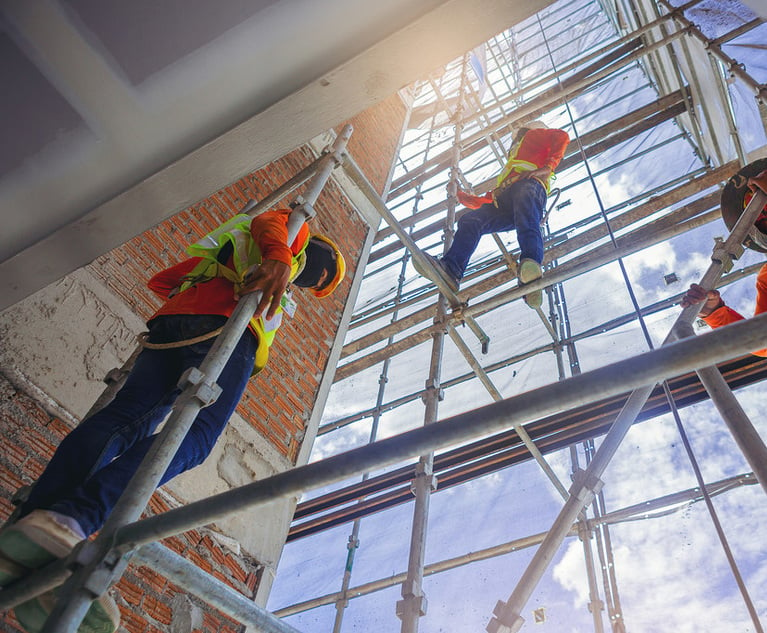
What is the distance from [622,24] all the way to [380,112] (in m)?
4.12

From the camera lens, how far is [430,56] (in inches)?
82.4

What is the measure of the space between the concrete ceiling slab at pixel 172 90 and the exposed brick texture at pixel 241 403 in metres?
1.12

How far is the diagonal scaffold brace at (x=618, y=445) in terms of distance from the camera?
220 cm

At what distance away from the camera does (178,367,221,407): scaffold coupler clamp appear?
2018 mm

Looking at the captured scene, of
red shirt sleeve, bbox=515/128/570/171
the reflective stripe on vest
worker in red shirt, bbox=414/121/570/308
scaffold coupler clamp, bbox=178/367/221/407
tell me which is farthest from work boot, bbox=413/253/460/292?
scaffold coupler clamp, bbox=178/367/221/407

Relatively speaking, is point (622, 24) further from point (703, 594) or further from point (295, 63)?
point (295, 63)

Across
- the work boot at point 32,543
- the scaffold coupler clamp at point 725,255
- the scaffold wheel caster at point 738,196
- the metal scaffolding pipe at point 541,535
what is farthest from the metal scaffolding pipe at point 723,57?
the work boot at point 32,543

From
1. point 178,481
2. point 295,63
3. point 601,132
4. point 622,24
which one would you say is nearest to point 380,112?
point 601,132

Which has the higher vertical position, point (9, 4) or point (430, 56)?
point (9, 4)

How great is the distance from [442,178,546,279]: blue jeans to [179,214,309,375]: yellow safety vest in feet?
6.25

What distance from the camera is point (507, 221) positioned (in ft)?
16.3

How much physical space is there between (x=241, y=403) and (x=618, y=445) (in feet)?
7.91

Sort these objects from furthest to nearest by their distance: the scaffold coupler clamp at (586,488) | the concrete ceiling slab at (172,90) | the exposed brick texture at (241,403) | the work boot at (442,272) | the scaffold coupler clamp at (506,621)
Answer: the work boot at (442,272)
the exposed brick texture at (241,403)
the scaffold coupler clamp at (586,488)
the scaffold coupler clamp at (506,621)
the concrete ceiling slab at (172,90)

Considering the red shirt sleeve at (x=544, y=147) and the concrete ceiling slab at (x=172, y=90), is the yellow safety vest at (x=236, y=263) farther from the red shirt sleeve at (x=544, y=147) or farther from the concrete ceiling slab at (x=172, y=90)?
the red shirt sleeve at (x=544, y=147)
